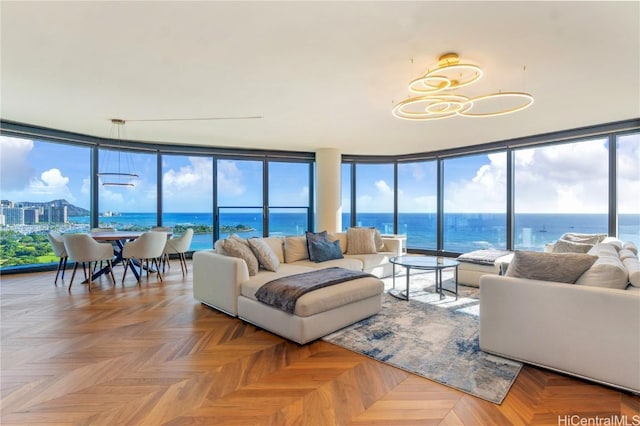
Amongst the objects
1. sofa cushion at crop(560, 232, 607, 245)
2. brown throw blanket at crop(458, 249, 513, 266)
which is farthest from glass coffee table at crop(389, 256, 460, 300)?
sofa cushion at crop(560, 232, 607, 245)

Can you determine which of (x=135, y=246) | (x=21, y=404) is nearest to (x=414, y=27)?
(x=21, y=404)

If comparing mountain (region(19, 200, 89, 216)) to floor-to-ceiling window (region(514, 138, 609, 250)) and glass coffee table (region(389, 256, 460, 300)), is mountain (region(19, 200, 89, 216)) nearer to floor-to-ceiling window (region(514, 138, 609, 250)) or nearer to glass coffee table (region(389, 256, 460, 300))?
glass coffee table (region(389, 256, 460, 300))

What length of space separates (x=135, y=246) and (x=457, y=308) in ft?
14.7

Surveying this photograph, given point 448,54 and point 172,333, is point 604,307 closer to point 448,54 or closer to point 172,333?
point 448,54

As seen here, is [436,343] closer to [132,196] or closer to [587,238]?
[587,238]

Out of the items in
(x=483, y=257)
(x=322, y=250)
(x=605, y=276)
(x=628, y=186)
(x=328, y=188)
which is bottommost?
(x=483, y=257)

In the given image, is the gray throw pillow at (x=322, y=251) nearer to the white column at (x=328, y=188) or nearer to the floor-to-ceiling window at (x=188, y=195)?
the white column at (x=328, y=188)

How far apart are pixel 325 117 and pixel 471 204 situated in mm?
4521

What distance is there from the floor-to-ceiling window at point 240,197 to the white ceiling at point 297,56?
265 cm

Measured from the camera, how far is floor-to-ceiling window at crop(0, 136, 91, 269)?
17.2 ft

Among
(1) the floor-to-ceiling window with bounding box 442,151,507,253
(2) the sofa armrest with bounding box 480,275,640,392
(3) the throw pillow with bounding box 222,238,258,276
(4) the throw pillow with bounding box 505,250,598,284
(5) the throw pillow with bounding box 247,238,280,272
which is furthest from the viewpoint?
(1) the floor-to-ceiling window with bounding box 442,151,507,253

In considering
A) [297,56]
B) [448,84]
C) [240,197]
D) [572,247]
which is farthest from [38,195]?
[572,247]

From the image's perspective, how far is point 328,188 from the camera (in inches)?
284

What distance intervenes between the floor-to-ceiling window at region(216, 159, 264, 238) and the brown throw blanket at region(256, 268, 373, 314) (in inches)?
177
